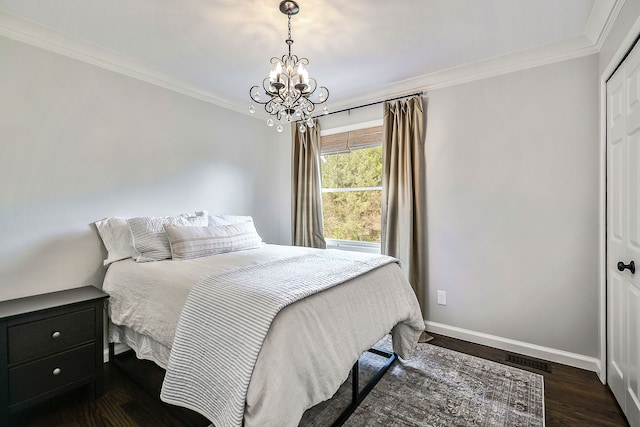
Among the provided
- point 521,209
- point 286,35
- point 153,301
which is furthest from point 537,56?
point 153,301

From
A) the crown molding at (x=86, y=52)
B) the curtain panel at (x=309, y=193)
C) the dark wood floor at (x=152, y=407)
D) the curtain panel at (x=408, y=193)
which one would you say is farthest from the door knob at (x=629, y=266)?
the crown molding at (x=86, y=52)

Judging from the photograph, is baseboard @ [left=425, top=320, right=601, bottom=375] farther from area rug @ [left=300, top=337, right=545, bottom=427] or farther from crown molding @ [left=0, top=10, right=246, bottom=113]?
crown molding @ [left=0, top=10, right=246, bottom=113]

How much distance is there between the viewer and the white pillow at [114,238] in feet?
7.83

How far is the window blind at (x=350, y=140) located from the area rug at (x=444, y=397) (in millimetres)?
2281

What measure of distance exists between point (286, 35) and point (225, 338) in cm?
212

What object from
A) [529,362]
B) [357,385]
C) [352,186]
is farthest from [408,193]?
[357,385]

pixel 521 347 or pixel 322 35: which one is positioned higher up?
pixel 322 35

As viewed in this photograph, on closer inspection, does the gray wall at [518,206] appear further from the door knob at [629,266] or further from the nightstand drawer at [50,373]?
the nightstand drawer at [50,373]

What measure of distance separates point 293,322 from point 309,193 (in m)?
2.54

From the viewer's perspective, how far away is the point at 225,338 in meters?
1.31

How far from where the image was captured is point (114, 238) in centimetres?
242

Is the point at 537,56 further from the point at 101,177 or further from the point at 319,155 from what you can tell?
the point at 101,177

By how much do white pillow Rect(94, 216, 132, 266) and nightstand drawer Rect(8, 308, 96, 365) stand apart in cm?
52

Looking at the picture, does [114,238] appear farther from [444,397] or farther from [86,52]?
[444,397]
